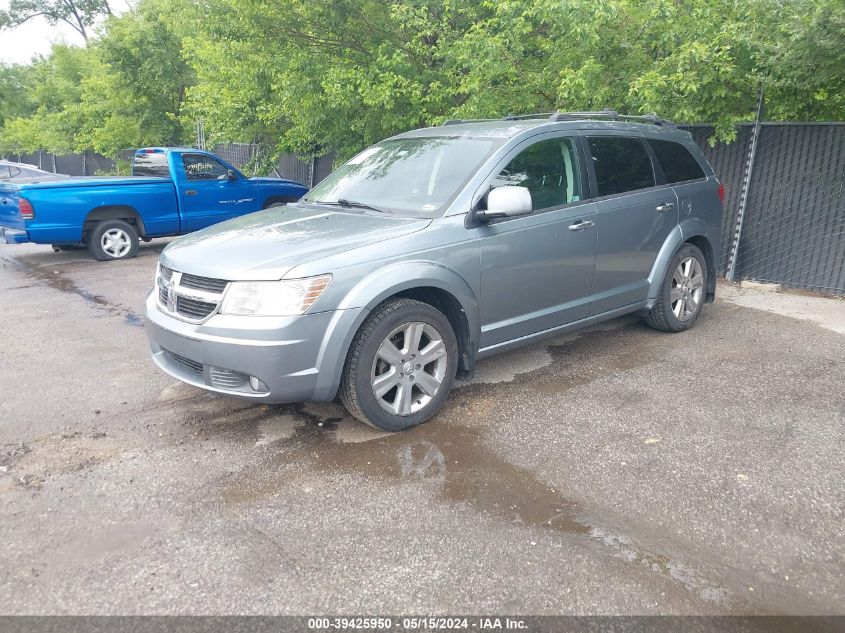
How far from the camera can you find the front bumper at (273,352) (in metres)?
3.70

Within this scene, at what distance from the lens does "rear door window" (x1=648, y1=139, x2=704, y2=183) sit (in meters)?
5.93

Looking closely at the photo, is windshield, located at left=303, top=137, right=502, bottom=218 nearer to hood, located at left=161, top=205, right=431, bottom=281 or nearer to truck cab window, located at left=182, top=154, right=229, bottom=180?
hood, located at left=161, top=205, right=431, bottom=281

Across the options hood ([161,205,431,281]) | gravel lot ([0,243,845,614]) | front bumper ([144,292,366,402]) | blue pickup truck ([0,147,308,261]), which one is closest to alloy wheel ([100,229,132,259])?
blue pickup truck ([0,147,308,261])

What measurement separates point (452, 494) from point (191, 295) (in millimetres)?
1900

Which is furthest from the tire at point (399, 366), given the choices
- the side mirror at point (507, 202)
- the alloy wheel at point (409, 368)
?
the side mirror at point (507, 202)

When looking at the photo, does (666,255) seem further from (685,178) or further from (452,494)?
(452,494)

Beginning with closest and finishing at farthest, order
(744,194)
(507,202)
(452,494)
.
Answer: (452,494) < (507,202) < (744,194)

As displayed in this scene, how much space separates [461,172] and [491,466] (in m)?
2.04

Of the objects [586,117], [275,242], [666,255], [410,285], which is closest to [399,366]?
[410,285]

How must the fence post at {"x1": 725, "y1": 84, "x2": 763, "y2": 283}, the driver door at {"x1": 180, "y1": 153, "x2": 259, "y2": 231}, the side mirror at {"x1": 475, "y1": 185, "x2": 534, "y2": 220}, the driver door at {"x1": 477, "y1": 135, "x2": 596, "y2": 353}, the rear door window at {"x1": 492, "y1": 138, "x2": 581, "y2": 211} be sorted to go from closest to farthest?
the side mirror at {"x1": 475, "y1": 185, "x2": 534, "y2": 220}
the driver door at {"x1": 477, "y1": 135, "x2": 596, "y2": 353}
the rear door window at {"x1": 492, "y1": 138, "x2": 581, "y2": 211}
the fence post at {"x1": 725, "y1": 84, "x2": 763, "y2": 283}
the driver door at {"x1": 180, "y1": 153, "x2": 259, "y2": 231}

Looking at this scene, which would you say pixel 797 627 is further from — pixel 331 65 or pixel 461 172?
pixel 331 65

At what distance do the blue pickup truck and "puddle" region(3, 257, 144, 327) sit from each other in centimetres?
48

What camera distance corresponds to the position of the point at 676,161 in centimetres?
609

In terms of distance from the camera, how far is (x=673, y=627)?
8.31 feet
